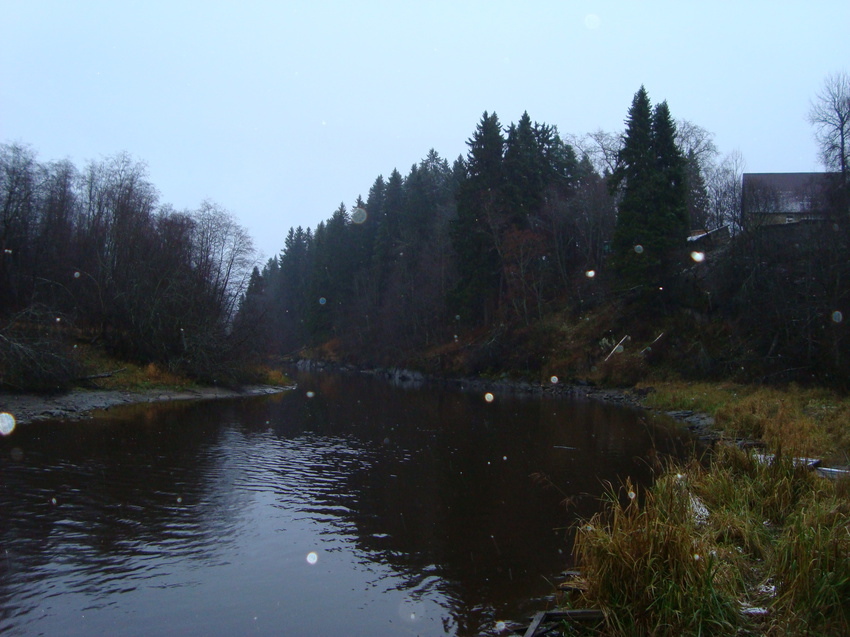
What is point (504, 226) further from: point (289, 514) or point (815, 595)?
point (815, 595)

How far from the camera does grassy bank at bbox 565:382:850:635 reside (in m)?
6.10

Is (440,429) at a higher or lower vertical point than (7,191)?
lower

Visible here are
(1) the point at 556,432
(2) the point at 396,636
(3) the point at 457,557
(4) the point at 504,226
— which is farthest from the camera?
(4) the point at 504,226

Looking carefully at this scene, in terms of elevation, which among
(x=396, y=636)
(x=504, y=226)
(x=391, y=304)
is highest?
(x=504, y=226)

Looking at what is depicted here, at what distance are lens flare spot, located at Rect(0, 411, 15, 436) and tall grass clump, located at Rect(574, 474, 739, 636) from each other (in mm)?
22153

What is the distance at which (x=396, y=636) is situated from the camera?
25.9 ft

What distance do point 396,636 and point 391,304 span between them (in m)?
68.2

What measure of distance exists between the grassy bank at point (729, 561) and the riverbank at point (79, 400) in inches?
962

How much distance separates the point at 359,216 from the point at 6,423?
73.8m

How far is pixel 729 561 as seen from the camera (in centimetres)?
730

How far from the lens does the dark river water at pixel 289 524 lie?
851cm

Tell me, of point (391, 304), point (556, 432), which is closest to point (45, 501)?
point (556, 432)

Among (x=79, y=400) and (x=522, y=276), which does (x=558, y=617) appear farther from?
(x=522, y=276)

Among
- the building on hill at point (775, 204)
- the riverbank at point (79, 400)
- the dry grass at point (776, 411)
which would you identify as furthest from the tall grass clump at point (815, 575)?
the building on hill at point (775, 204)
